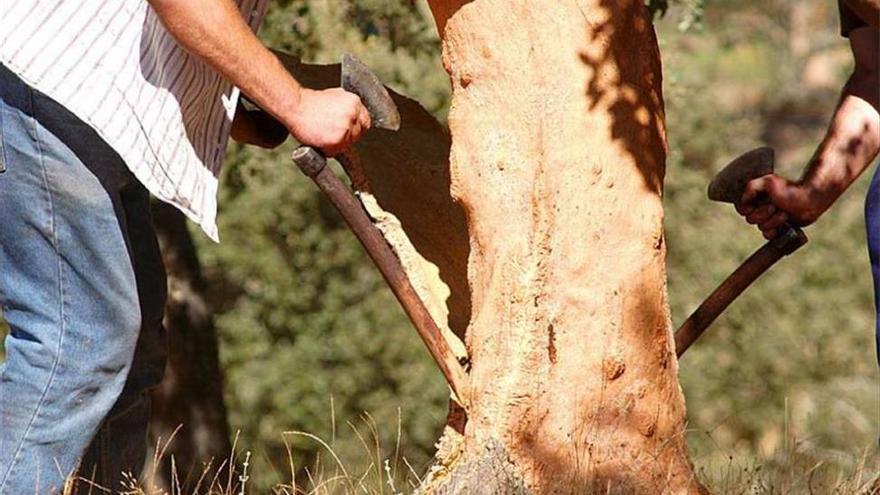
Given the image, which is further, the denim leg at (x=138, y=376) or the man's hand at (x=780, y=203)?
the man's hand at (x=780, y=203)

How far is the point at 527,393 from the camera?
3.71 meters

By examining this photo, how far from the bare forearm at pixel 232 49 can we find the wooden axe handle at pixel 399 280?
0.81ft

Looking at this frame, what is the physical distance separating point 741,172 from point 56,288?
71.8 inches

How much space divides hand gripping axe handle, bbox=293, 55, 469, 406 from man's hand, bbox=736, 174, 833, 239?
943mm

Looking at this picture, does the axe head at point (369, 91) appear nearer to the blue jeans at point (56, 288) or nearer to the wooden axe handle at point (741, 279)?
the blue jeans at point (56, 288)

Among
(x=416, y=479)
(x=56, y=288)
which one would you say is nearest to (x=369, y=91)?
(x=56, y=288)

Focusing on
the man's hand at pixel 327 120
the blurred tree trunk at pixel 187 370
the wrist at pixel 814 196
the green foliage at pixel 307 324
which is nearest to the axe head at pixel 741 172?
the wrist at pixel 814 196

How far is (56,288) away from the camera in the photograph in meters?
3.57

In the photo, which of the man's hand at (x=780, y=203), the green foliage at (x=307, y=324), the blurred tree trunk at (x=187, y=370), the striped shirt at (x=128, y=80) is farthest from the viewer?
the green foliage at (x=307, y=324)

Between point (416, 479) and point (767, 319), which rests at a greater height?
point (416, 479)

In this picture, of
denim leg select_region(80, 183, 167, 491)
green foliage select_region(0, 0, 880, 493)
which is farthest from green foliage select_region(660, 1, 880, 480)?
denim leg select_region(80, 183, 167, 491)

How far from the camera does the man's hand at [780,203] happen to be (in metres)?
4.18

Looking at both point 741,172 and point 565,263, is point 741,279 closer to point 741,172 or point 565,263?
point 741,172

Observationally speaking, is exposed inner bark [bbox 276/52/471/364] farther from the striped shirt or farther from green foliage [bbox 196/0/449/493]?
green foliage [bbox 196/0/449/493]
